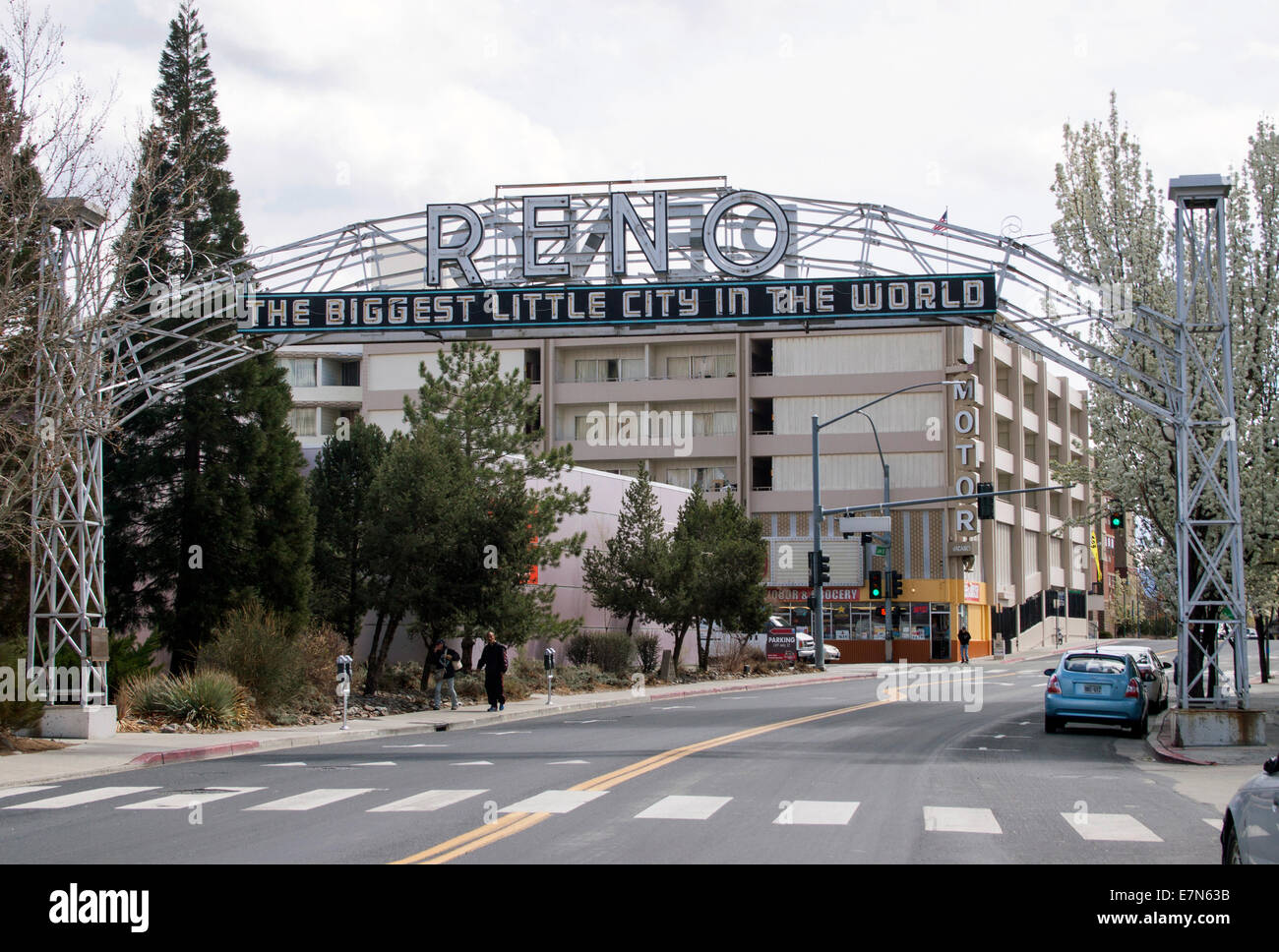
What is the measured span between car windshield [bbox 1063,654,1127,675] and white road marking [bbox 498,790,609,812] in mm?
12403

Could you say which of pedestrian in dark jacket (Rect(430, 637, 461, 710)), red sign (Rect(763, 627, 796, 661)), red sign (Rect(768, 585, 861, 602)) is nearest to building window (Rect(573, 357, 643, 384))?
red sign (Rect(768, 585, 861, 602))

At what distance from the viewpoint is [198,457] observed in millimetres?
31797

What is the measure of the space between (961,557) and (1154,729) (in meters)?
47.8

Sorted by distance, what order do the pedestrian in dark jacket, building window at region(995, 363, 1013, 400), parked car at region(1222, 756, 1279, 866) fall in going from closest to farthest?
parked car at region(1222, 756, 1279, 866)
the pedestrian in dark jacket
building window at region(995, 363, 1013, 400)

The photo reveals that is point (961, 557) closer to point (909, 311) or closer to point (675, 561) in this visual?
point (675, 561)

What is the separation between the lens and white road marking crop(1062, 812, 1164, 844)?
36.8 ft

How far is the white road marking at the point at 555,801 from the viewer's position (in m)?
12.5

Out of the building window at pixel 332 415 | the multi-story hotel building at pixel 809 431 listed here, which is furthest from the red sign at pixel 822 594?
the building window at pixel 332 415

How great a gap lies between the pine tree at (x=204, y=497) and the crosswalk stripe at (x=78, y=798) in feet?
51.3

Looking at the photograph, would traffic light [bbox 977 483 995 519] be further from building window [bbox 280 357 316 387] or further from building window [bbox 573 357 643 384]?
building window [bbox 280 357 316 387]

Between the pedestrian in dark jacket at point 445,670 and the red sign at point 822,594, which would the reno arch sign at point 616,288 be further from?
the red sign at point 822,594

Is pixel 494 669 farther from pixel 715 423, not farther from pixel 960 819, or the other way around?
pixel 715 423

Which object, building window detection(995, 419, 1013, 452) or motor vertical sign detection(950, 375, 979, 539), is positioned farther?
building window detection(995, 419, 1013, 452)
